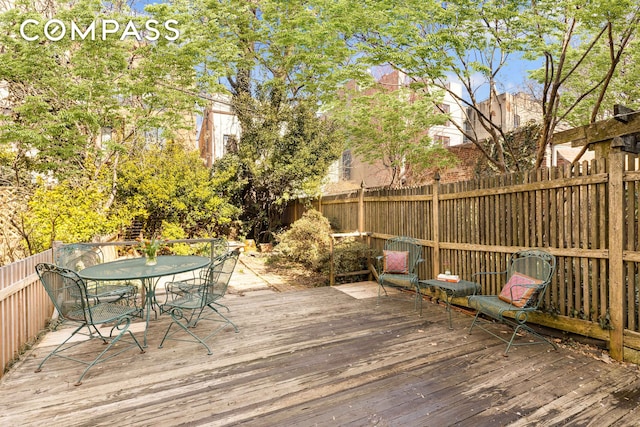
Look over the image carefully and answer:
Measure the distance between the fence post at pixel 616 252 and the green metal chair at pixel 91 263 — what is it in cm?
521

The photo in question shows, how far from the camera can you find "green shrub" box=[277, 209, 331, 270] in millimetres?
7543

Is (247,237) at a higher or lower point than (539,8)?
lower

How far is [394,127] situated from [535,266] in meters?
6.68

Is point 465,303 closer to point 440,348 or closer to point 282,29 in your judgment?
point 440,348

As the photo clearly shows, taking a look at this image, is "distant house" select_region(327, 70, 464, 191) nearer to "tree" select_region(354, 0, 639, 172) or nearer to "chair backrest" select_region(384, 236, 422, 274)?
"tree" select_region(354, 0, 639, 172)

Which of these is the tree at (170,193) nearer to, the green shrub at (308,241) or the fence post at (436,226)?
the green shrub at (308,241)

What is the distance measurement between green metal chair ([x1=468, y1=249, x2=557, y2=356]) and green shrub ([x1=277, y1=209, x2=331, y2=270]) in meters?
4.00

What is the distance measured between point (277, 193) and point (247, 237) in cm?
215

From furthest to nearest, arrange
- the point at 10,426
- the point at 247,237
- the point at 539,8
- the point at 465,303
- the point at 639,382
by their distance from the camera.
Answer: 1. the point at 247,237
2. the point at 539,8
3. the point at 465,303
4. the point at 639,382
5. the point at 10,426

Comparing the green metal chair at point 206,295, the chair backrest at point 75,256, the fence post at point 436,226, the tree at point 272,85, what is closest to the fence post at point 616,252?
the fence post at point 436,226

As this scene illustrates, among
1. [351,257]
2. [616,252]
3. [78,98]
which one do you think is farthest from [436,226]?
[78,98]

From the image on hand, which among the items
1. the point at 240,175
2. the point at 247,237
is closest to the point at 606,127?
the point at 240,175

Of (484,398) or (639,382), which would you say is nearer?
(484,398)

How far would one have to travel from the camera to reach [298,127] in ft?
32.8
